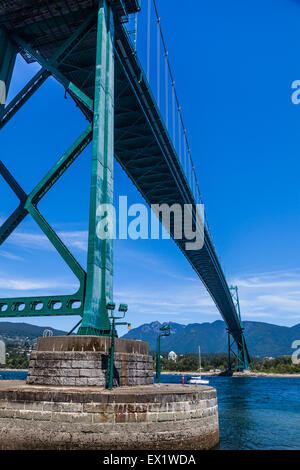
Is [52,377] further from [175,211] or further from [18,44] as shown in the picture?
[175,211]

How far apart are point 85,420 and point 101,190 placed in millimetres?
8141

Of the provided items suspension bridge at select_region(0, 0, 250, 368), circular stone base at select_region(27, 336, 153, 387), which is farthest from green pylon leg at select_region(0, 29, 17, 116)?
circular stone base at select_region(27, 336, 153, 387)

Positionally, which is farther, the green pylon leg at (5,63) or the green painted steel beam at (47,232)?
the green pylon leg at (5,63)

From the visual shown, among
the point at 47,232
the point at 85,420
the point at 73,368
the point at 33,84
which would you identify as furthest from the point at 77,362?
the point at 33,84

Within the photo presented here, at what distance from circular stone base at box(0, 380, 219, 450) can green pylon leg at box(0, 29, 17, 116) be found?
46.8ft

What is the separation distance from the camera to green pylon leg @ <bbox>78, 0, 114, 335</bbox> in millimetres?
13242

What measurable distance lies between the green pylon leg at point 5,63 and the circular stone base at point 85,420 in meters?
14.3

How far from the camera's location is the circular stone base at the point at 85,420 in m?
9.17

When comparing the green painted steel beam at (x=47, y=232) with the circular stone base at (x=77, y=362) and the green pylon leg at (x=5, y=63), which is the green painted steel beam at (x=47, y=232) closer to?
the circular stone base at (x=77, y=362)

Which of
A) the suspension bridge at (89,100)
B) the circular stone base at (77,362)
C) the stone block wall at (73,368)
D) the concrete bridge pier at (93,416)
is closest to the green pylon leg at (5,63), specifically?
the suspension bridge at (89,100)

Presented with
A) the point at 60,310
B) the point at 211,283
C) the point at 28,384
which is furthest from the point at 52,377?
the point at 211,283

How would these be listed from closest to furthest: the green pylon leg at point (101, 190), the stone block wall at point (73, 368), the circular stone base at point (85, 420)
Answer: the circular stone base at point (85, 420), the stone block wall at point (73, 368), the green pylon leg at point (101, 190)

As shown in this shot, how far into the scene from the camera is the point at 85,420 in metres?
9.19

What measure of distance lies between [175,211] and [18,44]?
84.9 ft
